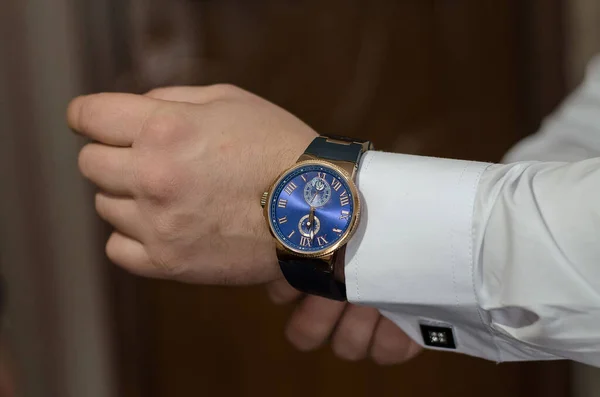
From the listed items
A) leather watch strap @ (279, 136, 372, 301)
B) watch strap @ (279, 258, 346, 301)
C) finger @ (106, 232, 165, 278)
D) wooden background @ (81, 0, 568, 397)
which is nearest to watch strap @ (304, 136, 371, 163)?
leather watch strap @ (279, 136, 372, 301)

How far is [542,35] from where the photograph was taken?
58.2 inches

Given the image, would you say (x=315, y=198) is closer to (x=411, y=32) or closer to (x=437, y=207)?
(x=437, y=207)

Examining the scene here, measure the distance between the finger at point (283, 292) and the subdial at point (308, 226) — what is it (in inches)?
7.0

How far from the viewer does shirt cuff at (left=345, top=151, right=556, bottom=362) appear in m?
0.57

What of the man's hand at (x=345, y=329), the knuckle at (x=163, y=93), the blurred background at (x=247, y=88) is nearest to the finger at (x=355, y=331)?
the man's hand at (x=345, y=329)

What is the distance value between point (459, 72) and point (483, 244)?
3.49ft

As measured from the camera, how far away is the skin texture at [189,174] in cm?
63

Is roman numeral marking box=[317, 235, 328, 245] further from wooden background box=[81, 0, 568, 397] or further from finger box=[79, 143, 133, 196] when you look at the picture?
wooden background box=[81, 0, 568, 397]

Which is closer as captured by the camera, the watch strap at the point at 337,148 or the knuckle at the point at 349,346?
the watch strap at the point at 337,148

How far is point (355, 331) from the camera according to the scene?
0.76 m

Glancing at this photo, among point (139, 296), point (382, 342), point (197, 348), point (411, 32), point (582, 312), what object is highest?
point (411, 32)

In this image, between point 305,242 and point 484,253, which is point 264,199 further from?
point 484,253

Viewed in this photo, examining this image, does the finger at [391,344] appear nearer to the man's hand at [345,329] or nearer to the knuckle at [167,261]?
the man's hand at [345,329]

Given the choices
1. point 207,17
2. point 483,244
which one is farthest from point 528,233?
point 207,17
